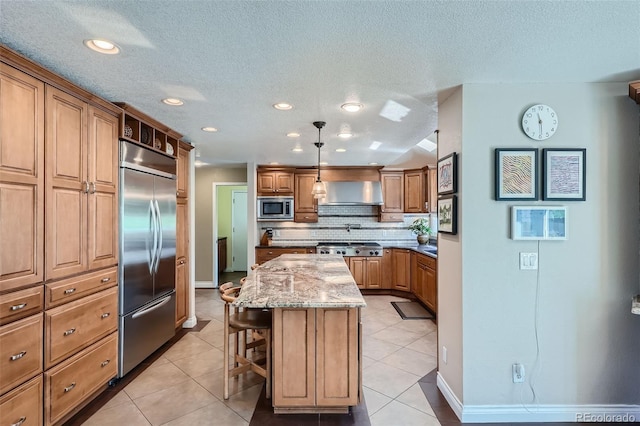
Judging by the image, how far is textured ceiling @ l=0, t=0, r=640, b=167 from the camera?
4.74 ft

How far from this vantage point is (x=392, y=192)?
20.1 feet

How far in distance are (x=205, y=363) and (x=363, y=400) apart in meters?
1.55

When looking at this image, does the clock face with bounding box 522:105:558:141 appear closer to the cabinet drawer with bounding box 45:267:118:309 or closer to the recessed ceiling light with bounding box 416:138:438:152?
the recessed ceiling light with bounding box 416:138:438:152

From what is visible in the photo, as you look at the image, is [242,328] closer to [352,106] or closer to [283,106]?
[283,106]

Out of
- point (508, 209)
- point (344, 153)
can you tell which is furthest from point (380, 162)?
point (508, 209)

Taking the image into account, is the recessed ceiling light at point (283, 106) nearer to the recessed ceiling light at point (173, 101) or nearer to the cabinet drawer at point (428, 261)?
the recessed ceiling light at point (173, 101)

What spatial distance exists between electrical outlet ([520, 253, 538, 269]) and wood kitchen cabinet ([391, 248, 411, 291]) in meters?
3.41

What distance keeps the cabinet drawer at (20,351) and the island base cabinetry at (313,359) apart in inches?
55.0

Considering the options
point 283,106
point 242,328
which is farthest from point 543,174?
point 242,328

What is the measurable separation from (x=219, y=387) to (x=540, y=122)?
311cm

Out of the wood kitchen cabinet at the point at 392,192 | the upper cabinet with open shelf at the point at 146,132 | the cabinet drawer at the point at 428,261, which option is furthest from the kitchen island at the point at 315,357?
the wood kitchen cabinet at the point at 392,192

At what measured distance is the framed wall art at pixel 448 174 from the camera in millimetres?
2350

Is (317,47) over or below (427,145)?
below

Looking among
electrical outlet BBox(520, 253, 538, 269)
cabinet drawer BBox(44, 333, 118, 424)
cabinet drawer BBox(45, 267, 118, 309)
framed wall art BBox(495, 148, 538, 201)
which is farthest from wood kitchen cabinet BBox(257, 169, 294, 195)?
electrical outlet BBox(520, 253, 538, 269)
